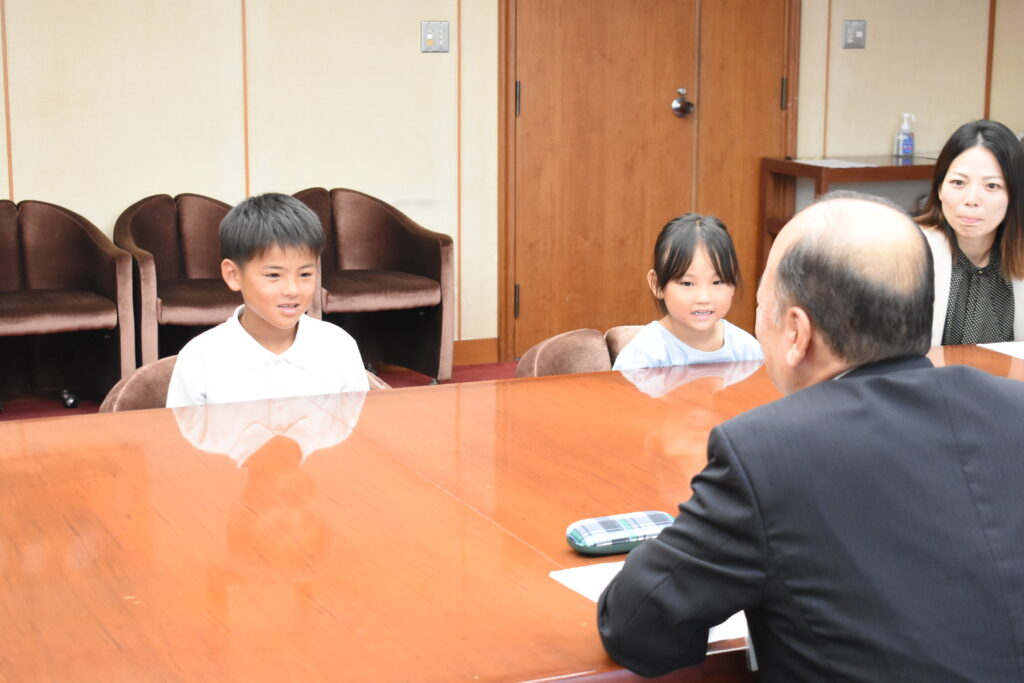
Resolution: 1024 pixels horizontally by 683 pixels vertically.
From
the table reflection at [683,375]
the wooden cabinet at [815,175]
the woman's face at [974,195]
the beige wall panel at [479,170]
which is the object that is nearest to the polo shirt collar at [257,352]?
the table reflection at [683,375]

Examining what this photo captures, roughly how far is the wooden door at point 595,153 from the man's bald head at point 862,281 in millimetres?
4990

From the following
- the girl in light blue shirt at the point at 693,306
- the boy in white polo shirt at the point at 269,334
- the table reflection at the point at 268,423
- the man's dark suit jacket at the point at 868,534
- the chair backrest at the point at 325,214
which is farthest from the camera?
the chair backrest at the point at 325,214

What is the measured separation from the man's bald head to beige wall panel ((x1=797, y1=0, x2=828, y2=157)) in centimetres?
569

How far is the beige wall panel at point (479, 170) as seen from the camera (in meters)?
6.12

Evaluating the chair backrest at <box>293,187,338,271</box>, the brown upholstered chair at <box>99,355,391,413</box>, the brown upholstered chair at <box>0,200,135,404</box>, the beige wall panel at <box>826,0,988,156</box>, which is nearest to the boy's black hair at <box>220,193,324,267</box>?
the brown upholstered chair at <box>99,355,391,413</box>

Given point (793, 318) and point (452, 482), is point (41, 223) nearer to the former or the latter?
point (452, 482)

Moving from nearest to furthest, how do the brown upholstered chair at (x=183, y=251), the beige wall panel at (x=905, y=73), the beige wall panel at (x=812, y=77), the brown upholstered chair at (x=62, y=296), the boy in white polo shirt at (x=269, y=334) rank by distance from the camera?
1. the boy in white polo shirt at (x=269, y=334)
2. the brown upholstered chair at (x=62, y=296)
3. the brown upholstered chair at (x=183, y=251)
4. the beige wall panel at (x=812, y=77)
5. the beige wall panel at (x=905, y=73)

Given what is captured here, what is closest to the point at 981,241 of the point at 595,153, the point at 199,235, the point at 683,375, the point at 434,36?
the point at 683,375

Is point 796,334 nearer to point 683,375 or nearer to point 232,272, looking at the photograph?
point 683,375

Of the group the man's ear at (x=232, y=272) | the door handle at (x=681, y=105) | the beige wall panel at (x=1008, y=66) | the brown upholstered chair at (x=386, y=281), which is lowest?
A: the brown upholstered chair at (x=386, y=281)

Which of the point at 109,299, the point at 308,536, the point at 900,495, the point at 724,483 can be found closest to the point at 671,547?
the point at 724,483

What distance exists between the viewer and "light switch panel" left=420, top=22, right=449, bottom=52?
6039 millimetres

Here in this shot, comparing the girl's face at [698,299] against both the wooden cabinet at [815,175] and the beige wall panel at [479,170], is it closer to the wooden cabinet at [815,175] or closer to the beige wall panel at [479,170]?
the wooden cabinet at [815,175]

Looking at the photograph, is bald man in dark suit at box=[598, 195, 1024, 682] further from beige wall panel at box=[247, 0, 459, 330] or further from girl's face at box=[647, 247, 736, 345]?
beige wall panel at box=[247, 0, 459, 330]
